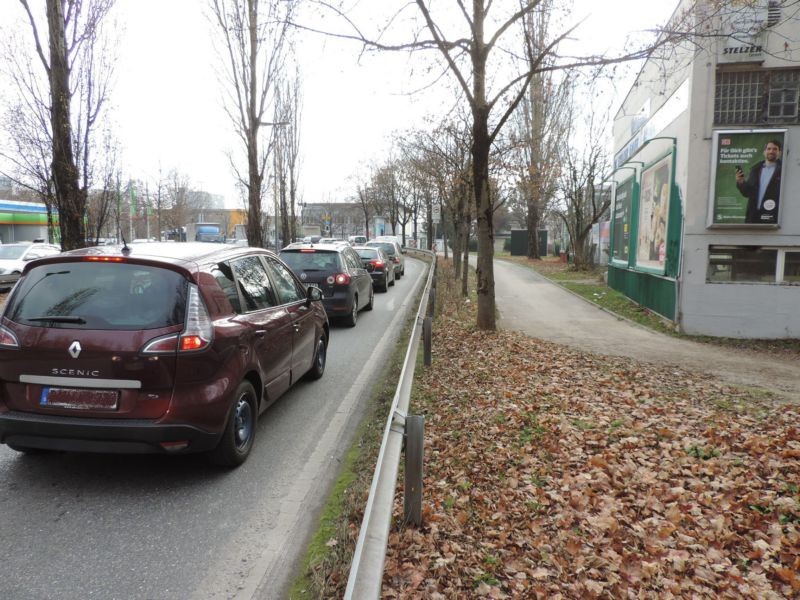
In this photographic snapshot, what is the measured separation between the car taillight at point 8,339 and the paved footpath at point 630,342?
790 centimetres

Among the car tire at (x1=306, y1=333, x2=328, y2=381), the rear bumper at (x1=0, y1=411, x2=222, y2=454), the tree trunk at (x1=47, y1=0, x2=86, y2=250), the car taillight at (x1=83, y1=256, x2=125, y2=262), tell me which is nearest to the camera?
the rear bumper at (x1=0, y1=411, x2=222, y2=454)

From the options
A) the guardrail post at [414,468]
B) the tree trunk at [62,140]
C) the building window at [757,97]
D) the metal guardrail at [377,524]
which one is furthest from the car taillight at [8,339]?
the building window at [757,97]

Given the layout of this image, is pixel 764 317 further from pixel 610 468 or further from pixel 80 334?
pixel 80 334

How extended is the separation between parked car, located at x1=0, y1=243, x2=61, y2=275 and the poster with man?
19.4 m

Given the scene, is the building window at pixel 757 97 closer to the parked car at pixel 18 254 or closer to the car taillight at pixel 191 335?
the car taillight at pixel 191 335

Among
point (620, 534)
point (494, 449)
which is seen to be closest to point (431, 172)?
point (494, 449)

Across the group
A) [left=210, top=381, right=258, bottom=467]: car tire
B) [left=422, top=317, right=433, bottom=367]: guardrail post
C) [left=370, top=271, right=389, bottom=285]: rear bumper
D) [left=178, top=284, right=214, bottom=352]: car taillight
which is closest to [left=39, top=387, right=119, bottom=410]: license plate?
[left=178, top=284, right=214, bottom=352]: car taillight

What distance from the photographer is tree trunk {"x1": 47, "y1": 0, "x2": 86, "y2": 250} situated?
30.3ft

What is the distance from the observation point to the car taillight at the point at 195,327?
3.86 meters

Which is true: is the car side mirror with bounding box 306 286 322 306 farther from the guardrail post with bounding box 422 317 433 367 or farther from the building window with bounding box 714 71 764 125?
the building window with bounding box 714 71 764 125

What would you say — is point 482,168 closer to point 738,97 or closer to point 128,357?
point 738,97

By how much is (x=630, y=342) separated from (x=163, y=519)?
352 inches

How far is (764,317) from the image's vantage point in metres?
11.0

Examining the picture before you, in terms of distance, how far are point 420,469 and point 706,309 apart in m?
9.95
